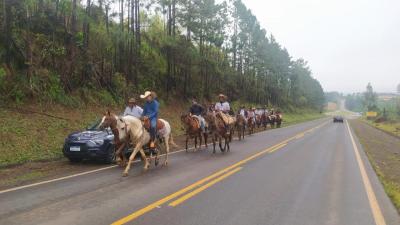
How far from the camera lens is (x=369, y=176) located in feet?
40.3

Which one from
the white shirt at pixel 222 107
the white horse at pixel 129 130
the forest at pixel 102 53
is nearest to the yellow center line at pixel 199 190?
the white horse at pixel 129 130

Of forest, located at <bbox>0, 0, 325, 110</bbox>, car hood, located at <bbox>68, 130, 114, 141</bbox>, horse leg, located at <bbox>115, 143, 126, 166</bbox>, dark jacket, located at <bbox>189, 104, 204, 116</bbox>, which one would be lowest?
horse leg, located at <bbox>115, 143, 126, 166</bbox>

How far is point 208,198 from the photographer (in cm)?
851

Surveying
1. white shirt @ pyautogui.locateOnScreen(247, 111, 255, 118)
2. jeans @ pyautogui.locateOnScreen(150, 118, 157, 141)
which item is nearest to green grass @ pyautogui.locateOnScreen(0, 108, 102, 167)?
jeans @ pyautogui.locateOnScreen(150, 118, 157, 141)

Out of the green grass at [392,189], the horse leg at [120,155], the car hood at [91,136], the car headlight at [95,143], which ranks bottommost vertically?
the green grass at [392,189]

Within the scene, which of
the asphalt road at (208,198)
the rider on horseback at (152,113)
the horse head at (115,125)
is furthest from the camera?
the rider on horseback at (152,113)

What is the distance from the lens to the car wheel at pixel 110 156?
13.4 metres

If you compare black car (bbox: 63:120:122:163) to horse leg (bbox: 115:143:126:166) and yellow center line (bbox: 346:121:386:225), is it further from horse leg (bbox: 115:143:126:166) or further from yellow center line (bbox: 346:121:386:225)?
yellow center line (bbox: 346:121:386:225)

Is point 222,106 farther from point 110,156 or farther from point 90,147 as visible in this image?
point 90,147

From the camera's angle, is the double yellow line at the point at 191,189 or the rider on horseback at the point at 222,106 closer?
the double yellow line at the point at 191,189

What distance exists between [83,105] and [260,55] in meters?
56.3

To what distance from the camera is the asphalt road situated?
6.98m

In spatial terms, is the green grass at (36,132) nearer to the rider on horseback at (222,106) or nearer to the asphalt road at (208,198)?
the asphalt road at (208,198)

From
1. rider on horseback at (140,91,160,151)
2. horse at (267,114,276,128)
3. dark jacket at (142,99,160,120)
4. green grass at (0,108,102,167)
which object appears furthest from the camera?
horse at (267,114,276,128)
